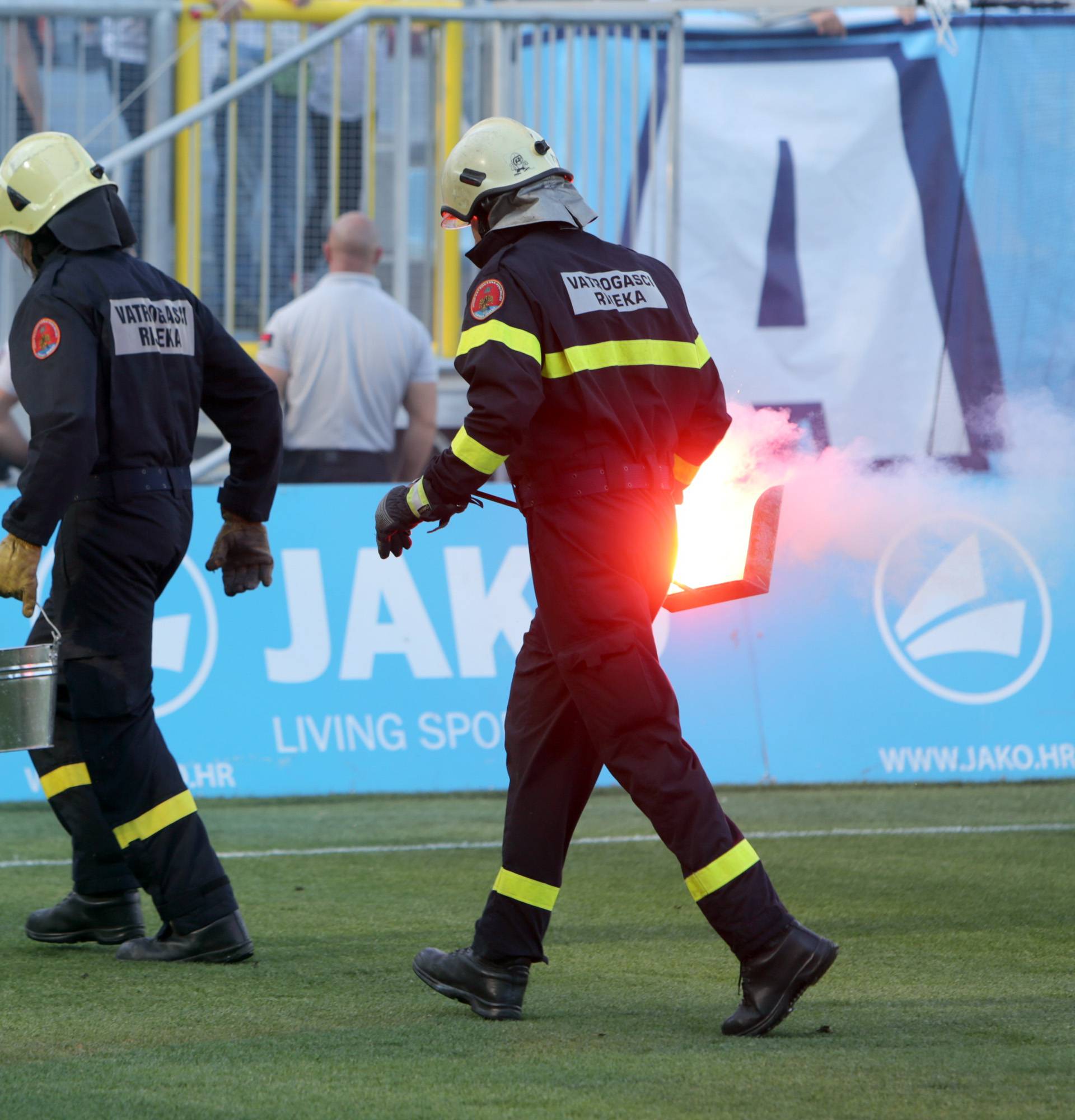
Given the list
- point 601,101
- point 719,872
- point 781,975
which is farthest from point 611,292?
point 601,101

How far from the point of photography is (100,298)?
15.2ft

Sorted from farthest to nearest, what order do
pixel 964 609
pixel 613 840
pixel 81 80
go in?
pixel 81 80 < pixel 964 609 < pixel 613 840

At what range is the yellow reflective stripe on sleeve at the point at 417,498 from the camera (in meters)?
3.99

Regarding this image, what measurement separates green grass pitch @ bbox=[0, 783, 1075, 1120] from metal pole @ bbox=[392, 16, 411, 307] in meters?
3.94

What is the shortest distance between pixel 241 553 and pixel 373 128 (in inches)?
209

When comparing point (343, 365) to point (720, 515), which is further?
point (343, 365)

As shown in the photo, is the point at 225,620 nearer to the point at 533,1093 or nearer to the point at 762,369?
the point at 762,369

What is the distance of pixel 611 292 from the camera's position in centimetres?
409

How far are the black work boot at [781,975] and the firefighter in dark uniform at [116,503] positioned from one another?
1.48 meters

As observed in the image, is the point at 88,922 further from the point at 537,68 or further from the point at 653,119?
the point at 653,119

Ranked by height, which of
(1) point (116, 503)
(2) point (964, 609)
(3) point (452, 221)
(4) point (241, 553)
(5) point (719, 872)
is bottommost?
(2) point (964, 609)

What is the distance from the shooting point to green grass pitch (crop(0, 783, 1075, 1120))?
11.2ft

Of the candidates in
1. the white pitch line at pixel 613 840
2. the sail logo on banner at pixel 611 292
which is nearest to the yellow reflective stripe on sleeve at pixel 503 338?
the sail logo on banner at pixel 611 292

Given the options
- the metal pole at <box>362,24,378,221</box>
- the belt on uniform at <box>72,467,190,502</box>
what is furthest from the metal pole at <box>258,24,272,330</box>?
the belt on uniform at <box>72,467,190,502</box>
